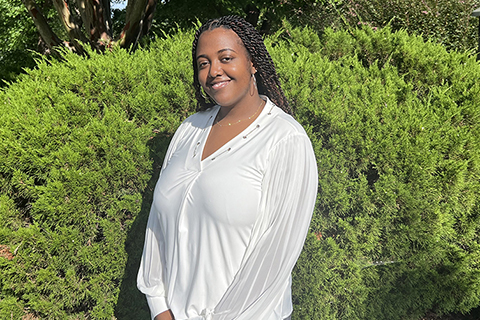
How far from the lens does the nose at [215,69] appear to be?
179 centimetres

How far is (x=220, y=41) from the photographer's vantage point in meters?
1.80

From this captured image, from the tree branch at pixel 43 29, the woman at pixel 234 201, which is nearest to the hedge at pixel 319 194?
the woman at pixel 234 201

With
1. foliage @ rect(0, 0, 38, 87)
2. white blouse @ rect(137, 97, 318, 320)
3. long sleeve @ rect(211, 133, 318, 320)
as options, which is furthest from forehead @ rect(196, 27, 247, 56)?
foliage @ rect(0, 0, 38, 87)

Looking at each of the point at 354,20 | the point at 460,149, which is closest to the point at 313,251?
the point at 460,149

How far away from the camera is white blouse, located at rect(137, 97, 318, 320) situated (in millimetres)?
1664

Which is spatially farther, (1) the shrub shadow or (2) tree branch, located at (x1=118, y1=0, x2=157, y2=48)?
(2) tree branch, located at (x1=118, y1=0, x2=157, y2=48)

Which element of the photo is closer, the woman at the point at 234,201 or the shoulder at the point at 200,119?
the woman at the point at 234,201

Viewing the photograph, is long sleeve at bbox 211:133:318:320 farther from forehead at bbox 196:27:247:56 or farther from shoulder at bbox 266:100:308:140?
forehead at bbox 196:27:247:56

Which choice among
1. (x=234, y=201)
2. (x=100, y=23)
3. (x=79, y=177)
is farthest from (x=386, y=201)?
(x=100, y=23)

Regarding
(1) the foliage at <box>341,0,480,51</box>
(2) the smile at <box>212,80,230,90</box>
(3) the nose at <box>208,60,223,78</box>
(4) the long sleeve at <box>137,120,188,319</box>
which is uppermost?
(3) the nose at <box>208,60,223,78</box>

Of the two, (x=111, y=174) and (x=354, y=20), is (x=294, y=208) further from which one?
(x=354, y=20)

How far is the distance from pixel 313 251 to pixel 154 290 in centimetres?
138

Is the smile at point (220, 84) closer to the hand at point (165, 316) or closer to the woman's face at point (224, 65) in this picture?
the woman's face at point (224, 65)

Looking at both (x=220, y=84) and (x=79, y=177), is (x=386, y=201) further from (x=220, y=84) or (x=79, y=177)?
(x=79, y=177)
